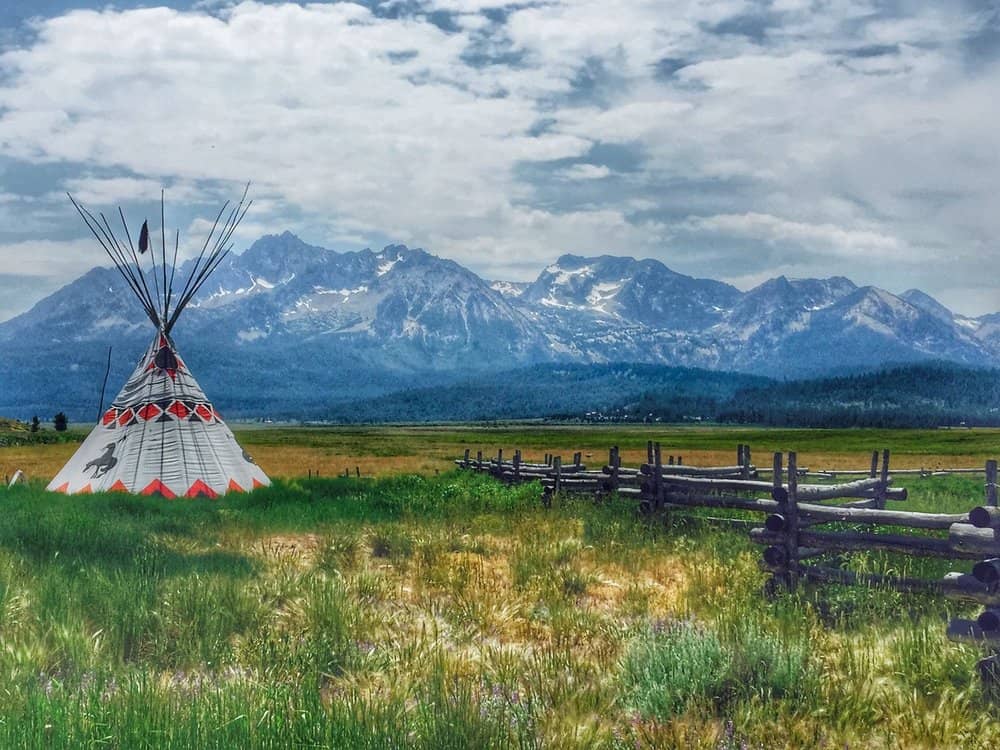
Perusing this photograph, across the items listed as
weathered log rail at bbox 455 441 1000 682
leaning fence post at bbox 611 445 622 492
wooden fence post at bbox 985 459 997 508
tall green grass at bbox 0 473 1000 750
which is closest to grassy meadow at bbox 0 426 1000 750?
tall green grass at bbox 0 473 1000 750

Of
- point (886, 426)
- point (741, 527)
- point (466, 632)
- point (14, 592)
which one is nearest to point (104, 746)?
point (466, 632)

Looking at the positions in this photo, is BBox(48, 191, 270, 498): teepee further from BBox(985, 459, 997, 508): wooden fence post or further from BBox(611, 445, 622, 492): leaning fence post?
BBox(985, 459, 997, 508): wooden fence post

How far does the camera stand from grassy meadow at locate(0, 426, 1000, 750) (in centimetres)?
468

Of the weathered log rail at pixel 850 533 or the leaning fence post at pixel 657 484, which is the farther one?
the leaning fence post at pixel 657 484

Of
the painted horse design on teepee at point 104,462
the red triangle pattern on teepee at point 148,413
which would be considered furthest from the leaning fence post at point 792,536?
the painted horse design on teepee at point 104,462

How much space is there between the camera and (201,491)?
17.7 metres

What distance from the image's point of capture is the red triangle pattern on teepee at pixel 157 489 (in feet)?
56.6

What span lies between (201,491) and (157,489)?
2.95ft

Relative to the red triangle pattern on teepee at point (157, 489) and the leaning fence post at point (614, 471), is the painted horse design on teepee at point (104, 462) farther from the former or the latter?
the leaning fence post at point (614, 471)

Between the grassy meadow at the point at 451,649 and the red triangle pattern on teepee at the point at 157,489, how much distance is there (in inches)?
194

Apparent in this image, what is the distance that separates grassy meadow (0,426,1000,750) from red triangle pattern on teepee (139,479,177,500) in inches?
194

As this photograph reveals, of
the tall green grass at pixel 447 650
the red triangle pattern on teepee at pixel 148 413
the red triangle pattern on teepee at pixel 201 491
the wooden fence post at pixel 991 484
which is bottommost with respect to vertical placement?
the red triangle pattern on teepee at pixel 201 491

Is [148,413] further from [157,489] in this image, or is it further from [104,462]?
[157,489]

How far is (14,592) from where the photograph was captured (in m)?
7.66
